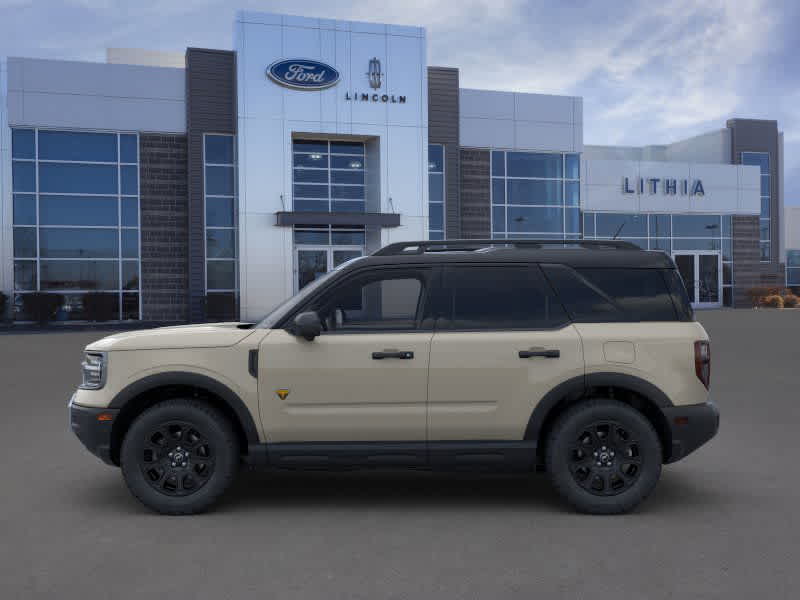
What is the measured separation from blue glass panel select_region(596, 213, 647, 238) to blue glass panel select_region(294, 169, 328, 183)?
51.6 ft

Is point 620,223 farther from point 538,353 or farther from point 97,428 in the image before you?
point 97,428

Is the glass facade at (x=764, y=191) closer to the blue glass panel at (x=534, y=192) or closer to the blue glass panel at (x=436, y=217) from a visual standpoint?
the blue glass panel at (x=534, y=192)

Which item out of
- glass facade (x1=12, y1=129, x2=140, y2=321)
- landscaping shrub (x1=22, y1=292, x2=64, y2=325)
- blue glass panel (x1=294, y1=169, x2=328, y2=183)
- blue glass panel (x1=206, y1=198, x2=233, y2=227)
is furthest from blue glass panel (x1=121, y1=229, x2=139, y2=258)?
blue glass panel (x1=294, y1=169, x2=328, y2=183)

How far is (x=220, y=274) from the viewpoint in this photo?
101 feet

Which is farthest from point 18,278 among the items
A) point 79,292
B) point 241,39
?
point 241,39

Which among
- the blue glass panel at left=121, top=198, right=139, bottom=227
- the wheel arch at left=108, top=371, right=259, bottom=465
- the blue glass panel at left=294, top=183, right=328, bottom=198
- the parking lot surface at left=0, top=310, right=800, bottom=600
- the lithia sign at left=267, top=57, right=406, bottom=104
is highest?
the lithia sign at left=267, top=57, right=406, bottom=104

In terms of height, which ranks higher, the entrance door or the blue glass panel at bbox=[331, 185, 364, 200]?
the blue glass panel at bbox=[331, 185, 364, 200]

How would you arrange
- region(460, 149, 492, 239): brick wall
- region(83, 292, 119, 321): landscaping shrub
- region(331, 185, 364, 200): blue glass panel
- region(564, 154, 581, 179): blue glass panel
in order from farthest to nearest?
1. region(564, 154, 581, 179): blue glass panel
2. region(460, 149, 492, 239): brick wall
3. region(331, 185, 364, 200): blue glass panel
4. region(83, 292, 119, 321): landscaping shrub

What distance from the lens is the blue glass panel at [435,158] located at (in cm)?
3369

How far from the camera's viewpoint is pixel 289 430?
5.48m

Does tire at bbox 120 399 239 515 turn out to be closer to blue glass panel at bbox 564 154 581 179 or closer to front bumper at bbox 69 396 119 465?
front bumper at bbox 69 396 119 465

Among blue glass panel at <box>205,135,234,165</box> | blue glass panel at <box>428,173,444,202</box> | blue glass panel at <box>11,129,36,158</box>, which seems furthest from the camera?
blue glass panel at <box>428,173,444,202</box>

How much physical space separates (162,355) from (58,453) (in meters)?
2.73

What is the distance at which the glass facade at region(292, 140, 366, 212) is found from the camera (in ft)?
102
